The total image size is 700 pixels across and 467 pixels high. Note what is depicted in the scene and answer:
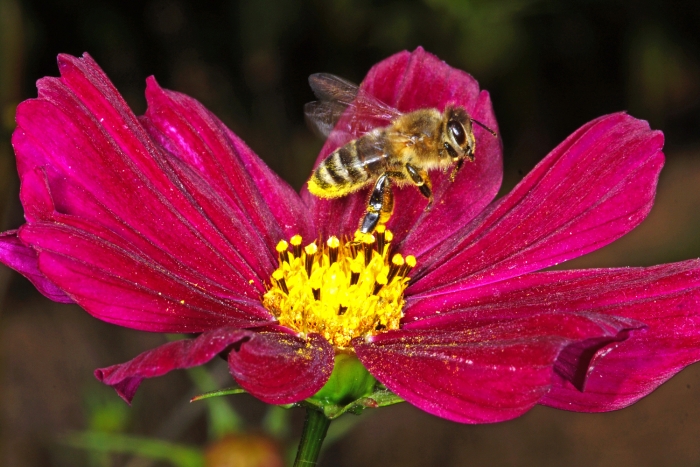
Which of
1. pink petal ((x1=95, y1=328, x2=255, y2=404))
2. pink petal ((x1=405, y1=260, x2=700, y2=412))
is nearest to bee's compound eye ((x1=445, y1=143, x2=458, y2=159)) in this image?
pink petal ((x1=405, y1=260, x2=700, y2=412))

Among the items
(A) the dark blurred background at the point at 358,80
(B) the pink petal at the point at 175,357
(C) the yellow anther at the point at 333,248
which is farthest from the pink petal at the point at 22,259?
(A) the dark blurred background at the point at 358,80

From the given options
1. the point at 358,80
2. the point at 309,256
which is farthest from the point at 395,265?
the point at 358,80

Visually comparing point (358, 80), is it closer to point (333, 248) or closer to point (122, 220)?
point (333, 248)

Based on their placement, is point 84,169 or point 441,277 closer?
point 84,169

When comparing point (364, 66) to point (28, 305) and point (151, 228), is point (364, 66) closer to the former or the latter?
point (28, 305)

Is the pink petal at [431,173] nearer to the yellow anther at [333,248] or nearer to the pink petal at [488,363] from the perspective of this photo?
the yellow anther at [333,248]

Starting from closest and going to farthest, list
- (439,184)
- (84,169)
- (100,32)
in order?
(84,169), (439,184), (100,32)

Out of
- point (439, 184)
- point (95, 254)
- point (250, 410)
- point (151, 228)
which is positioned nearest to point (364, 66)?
point (250, 410)
